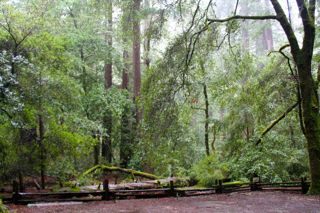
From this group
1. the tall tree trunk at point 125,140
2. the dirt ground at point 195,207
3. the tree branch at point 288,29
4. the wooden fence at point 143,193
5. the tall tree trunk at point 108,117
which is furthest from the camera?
the tall tree trunk at point 125,140

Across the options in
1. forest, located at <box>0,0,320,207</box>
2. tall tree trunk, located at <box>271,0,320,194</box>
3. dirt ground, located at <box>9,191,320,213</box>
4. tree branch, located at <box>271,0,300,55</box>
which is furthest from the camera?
tree branch, located at <box>271,0,300,55</box>

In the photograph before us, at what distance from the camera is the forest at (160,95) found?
10.4 meters

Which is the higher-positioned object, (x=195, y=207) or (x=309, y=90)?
(x=309, y=90)

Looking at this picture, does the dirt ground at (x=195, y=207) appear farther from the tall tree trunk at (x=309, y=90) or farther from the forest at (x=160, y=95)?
the forest at (x=160, y=95)

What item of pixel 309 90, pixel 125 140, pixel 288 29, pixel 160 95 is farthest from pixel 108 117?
pixel 309 90

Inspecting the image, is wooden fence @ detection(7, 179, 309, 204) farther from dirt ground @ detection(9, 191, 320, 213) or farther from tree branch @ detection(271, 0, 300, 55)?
tree branch @ detection(271, 0, 300, 55)

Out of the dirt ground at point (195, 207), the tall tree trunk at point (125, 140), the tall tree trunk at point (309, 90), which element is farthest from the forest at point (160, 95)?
the dirt ground at point (195, 207)

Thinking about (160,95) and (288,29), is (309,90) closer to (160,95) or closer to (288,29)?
(288,29)

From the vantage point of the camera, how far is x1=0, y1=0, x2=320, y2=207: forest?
10.4m

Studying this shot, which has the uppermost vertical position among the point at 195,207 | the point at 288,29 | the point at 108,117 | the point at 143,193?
the point at 288,29

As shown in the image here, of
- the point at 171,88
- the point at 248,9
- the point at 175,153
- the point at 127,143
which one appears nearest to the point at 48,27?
the point at 171,88

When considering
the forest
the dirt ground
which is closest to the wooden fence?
the dirt ground

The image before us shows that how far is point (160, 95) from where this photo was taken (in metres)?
10.7

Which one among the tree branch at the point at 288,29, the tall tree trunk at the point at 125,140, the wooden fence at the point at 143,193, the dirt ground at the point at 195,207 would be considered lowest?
the dirt ground at the point at 195,207
